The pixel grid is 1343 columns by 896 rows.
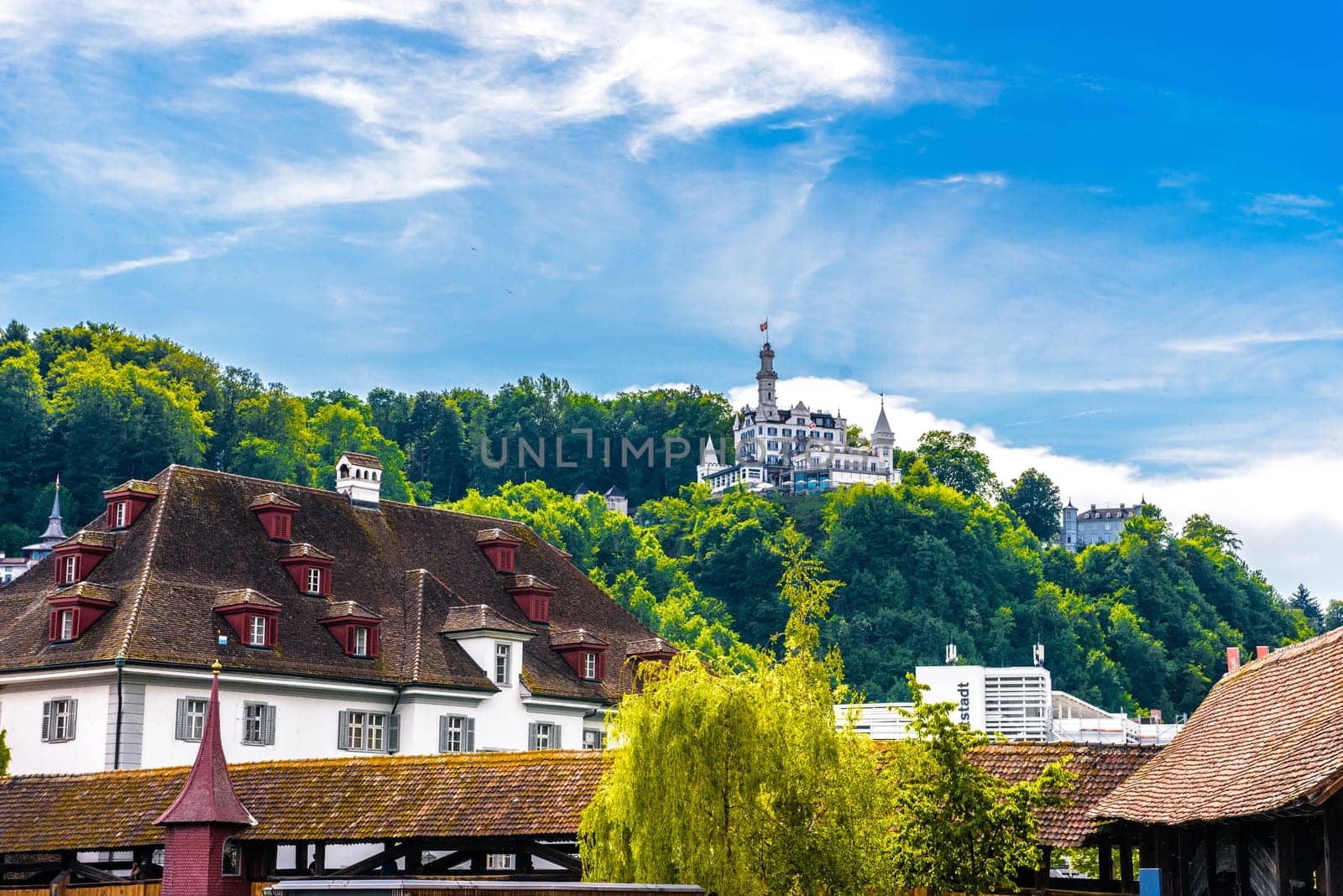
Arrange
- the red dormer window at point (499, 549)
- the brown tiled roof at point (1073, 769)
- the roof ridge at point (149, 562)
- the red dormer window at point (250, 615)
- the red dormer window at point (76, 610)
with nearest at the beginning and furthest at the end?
the brown tiled roof at point (1073, 769)
the roof ridge at point (149, 562)
the red dormer window at point (76, 610)
the red dormer window at point (250, 615)
the red dormer window at point (499, 549)

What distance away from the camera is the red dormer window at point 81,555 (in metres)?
47.7

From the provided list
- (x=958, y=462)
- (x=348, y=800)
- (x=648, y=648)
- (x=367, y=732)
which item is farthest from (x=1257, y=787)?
(x=958, y=462)

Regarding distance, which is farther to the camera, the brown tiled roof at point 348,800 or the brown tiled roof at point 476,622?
the brown tiled roof at point 476,622

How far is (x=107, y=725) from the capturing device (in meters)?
43.2

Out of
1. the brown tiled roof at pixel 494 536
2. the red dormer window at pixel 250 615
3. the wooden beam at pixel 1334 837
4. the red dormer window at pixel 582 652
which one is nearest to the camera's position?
the wooden beam at pixel 1334 837

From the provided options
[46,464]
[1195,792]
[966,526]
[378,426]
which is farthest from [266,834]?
[378,426]

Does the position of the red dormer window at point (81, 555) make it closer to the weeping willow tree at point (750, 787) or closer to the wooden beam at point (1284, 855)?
the weeping willow tree at point (750, 787)

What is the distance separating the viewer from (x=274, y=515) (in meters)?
51.0

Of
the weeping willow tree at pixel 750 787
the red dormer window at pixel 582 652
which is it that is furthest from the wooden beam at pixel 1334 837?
the red dormer window at pixel 582 652

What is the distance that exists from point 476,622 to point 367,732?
4.27 m

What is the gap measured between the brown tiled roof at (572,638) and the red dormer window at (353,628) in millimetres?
6271

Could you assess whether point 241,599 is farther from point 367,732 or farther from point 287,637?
point 367,732

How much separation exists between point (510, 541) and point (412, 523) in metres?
2.95

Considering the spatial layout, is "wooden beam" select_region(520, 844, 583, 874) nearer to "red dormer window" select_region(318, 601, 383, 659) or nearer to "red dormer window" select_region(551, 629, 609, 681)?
"red dormer window" select_region(318, 601, 383, 659)
